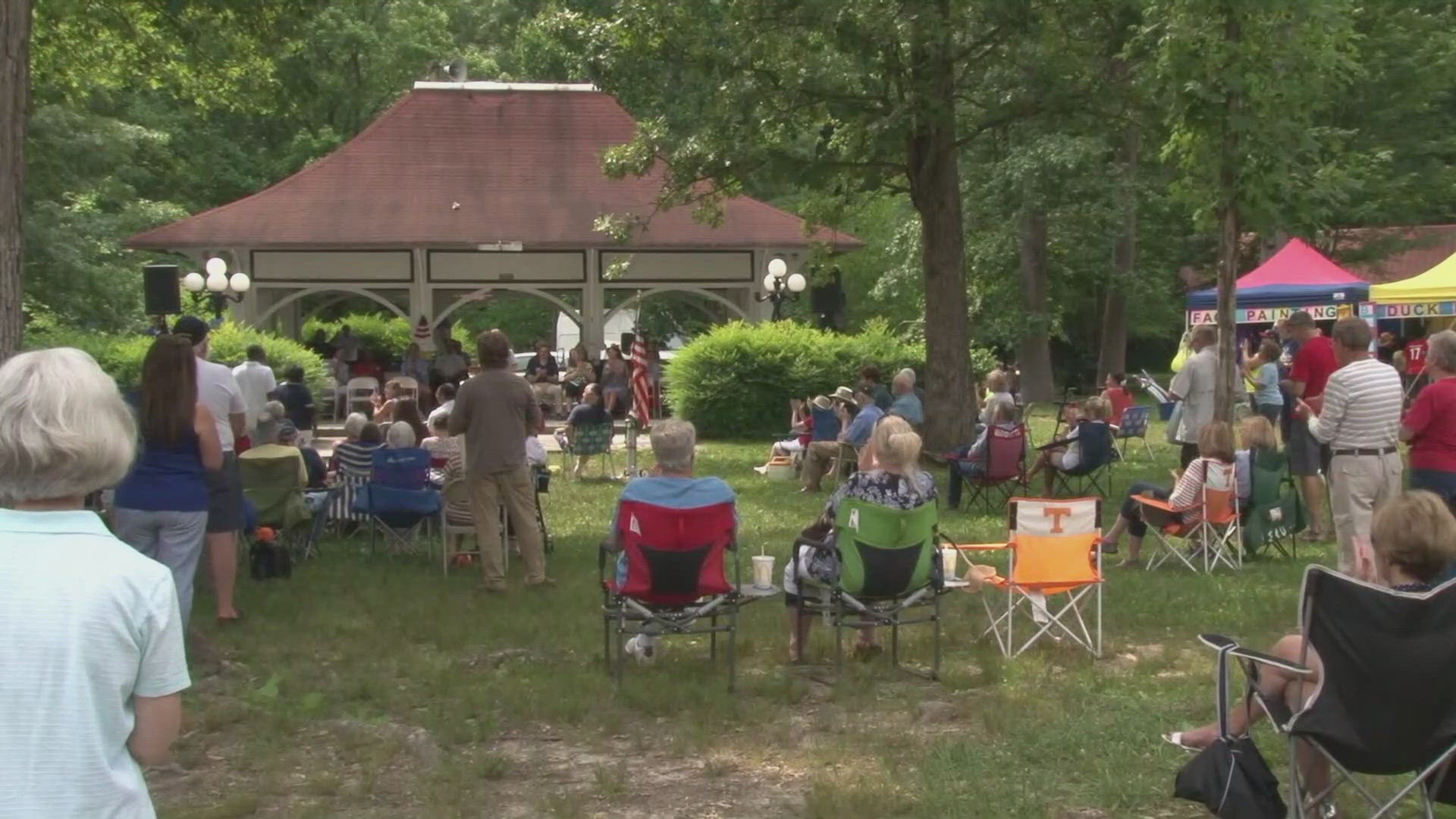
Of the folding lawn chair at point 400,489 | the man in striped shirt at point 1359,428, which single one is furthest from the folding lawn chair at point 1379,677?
the folding lawn chair at point 400,489

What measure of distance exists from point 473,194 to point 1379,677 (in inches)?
932

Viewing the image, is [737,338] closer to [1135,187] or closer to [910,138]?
[910,138]

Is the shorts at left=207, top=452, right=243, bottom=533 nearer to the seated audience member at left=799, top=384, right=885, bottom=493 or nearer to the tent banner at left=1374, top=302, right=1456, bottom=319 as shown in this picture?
the seated audience member at left=799, top=384, right=885, bottom=493

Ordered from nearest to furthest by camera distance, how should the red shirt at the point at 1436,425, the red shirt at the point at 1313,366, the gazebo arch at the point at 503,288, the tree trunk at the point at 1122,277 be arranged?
the red shirt at the point at 1436,425, the red shirt at the point at 1313,366, the gazebo arch at the point at 503,288, the tree trunk at the point at 1122,277

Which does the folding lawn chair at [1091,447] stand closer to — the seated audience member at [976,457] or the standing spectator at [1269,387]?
the seated audience member at [976,457]

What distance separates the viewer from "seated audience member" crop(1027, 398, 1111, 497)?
1322 centimetres

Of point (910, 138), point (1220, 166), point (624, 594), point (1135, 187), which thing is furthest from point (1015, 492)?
point (1135, 187)

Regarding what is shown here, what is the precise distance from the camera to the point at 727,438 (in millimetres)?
22328

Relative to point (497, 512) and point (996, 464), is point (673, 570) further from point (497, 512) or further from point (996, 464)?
point (996, 464)

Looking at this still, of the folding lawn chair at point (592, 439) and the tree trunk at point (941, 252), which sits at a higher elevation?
the tree trunk at point (941, 252)

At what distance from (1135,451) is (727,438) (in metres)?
5.60

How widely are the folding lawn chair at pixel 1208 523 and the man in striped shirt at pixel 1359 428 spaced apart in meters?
1.64

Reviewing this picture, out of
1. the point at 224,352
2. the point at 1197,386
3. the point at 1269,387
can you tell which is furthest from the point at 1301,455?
the point at 224,352

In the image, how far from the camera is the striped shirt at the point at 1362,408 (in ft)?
25.6
